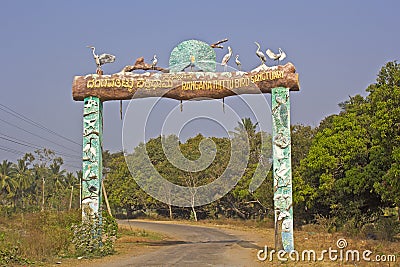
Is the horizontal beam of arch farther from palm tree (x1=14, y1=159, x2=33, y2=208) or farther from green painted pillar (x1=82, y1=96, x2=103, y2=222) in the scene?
palm tree (x1=14, y1=159, x2=33, y2=208)

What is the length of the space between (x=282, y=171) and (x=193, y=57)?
3.96 meters

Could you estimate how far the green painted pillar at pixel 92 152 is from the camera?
13.7 meters

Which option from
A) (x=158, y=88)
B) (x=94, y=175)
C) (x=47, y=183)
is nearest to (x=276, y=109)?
(x=158, y=88)

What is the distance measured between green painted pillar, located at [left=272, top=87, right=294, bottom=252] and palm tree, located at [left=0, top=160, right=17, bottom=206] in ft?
125

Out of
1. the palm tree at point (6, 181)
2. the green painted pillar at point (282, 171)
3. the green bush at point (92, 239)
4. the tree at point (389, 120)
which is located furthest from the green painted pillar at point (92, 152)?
the palm tree at point (6, 181)

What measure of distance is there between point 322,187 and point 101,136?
36.1 feet

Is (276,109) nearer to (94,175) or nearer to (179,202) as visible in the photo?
(94,175)

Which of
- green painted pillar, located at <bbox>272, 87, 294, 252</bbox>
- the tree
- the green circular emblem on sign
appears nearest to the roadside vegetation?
the tree

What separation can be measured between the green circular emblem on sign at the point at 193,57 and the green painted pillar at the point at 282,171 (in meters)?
2.10

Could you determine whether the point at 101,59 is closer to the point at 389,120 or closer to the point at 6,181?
the point at 389,120

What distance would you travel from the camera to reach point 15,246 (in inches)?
444

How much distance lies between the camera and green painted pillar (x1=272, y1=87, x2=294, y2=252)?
13.0m

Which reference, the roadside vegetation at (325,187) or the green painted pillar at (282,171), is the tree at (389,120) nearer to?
the roadside vegetation at (325,187)

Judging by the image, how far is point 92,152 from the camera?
13812 millimetres
